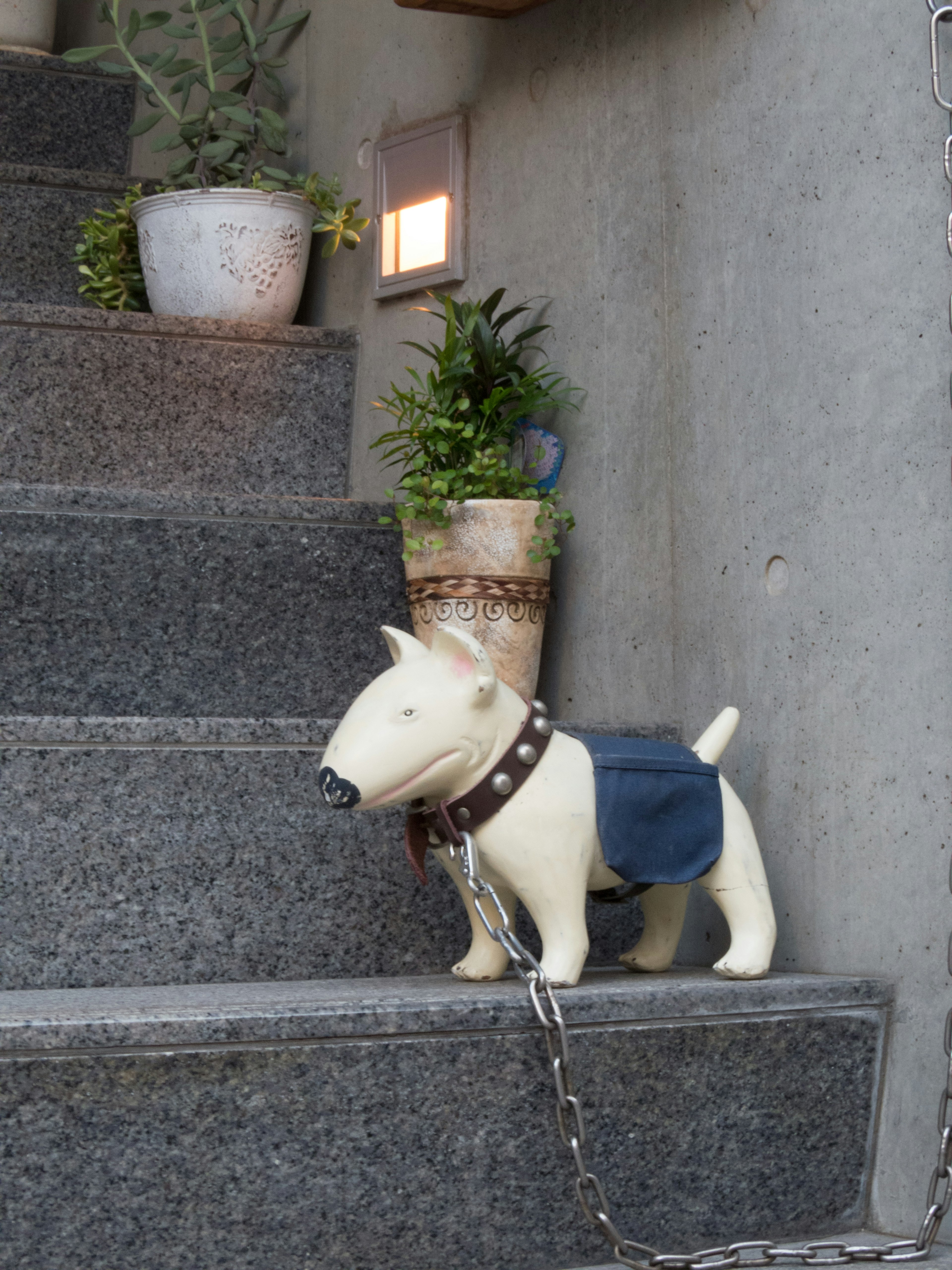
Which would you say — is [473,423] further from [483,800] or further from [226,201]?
[483,800]

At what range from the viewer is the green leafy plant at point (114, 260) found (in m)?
2.28

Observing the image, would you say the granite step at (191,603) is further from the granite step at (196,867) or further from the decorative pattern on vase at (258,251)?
the decorative pattern on vase at (258,251)

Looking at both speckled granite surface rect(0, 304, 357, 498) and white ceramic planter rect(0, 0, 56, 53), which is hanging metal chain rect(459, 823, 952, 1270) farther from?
white ceramic planter rect(0, 0, 56, 53)

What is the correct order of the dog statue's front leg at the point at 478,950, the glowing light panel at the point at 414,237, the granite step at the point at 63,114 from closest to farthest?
1. the dog statue's front leg at the point at 478,950
2. the glowing light panel at the point at 414,237
3. the granite step at the point at 63,114

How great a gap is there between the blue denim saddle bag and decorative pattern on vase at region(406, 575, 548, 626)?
1.50 feet

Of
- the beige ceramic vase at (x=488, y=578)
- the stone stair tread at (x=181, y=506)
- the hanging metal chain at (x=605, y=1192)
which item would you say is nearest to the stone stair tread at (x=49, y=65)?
the stone stair tread at (x=181, y=506)

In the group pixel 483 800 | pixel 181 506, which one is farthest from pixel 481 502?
pixel 483 800

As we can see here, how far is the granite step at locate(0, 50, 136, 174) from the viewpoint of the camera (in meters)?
2.73

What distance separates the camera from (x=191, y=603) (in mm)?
1660

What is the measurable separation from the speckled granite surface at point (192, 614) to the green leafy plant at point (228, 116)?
73 cm

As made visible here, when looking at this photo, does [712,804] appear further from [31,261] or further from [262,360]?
[31,261]

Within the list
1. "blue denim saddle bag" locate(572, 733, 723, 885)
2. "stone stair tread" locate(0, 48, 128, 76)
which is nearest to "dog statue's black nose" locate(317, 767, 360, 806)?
"blue denim saddle bag" locate(572, 733, 723, 885)

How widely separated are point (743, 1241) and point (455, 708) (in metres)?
0.52

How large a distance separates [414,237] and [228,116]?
0.41m
